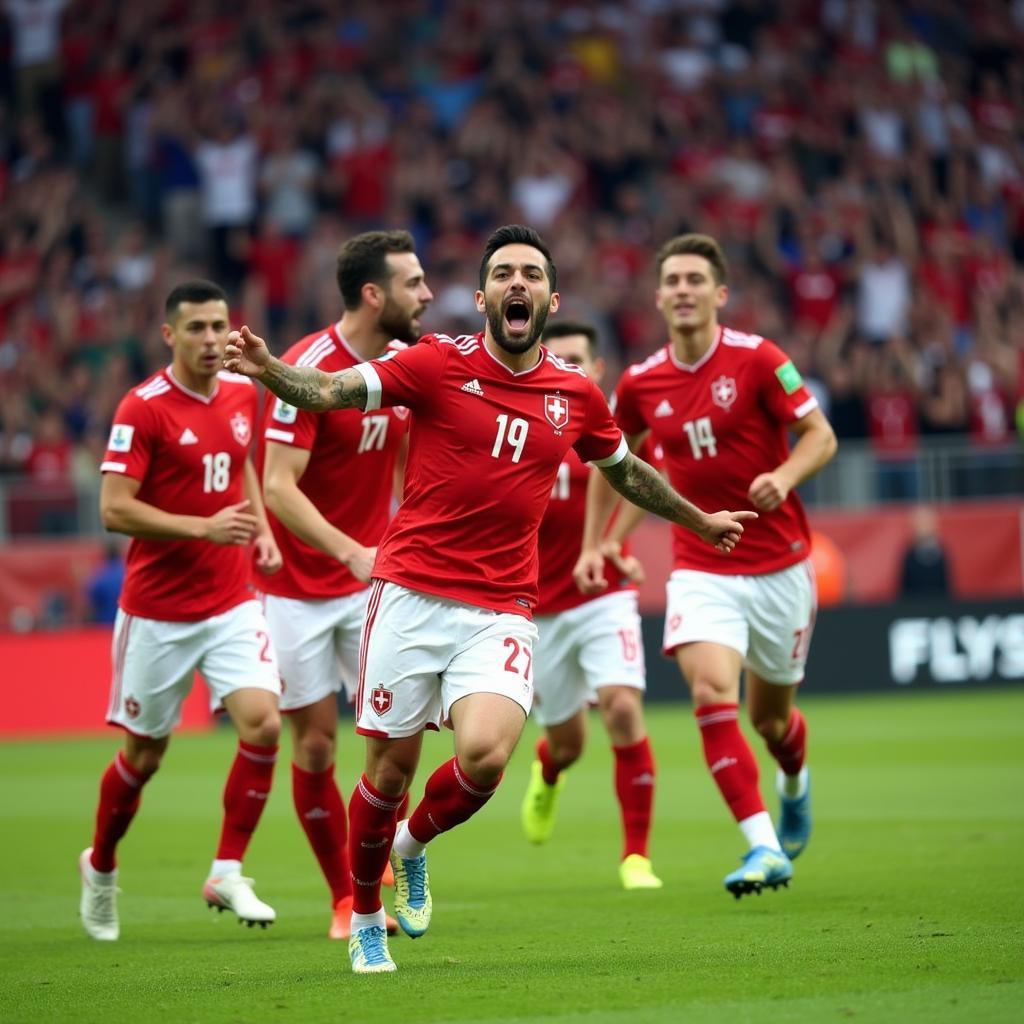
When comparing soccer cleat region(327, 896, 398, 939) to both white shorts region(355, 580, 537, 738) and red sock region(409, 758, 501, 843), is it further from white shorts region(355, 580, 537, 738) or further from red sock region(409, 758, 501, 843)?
white shorts region(355, 580, 537, 738)

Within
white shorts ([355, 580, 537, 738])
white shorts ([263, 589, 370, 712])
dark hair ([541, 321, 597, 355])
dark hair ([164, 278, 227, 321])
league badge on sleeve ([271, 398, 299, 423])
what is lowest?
white shorts ([263, 589, 370, 712])

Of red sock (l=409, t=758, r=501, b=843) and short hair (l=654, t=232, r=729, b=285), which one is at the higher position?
short hair (l=654, t=232, r=729, b=285)

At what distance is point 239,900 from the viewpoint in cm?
873

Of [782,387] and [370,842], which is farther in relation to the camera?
[782,387]

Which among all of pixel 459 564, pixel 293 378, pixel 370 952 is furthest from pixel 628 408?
pixel 370 952

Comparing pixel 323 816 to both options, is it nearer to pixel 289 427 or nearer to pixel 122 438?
pixel 289 427

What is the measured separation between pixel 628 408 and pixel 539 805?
2686 millimetres

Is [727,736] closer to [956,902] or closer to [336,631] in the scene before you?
[956,902]

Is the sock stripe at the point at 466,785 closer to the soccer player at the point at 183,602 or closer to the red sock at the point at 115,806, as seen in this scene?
the soccer player at the point at 183,602

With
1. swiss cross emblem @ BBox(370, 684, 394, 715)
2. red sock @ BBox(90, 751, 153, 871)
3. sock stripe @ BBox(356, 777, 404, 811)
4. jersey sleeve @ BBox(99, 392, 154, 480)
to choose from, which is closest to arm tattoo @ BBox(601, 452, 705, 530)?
swiss cross emblem @ BBox(370, 684, 394, 715)

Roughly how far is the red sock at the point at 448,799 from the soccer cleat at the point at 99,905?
6.92ft

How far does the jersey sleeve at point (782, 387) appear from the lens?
31.6ft

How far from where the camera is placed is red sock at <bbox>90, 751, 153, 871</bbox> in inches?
364

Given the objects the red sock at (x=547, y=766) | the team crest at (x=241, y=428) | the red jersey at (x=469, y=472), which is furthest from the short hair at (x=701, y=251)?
the red sock at (x=547, y=766)
